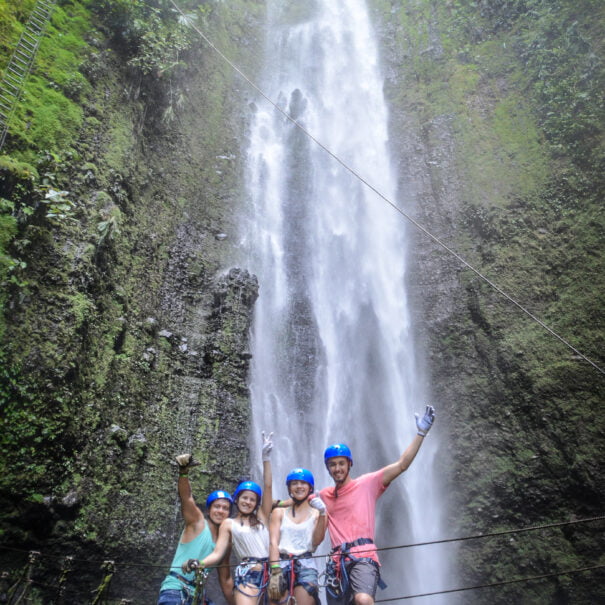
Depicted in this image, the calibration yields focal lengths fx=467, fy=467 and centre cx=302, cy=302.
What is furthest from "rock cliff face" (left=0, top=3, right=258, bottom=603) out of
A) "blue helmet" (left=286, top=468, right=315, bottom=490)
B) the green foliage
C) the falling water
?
"blue helmet" (left=286, top=468, right=315, bottom=490)

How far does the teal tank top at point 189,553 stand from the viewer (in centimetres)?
434

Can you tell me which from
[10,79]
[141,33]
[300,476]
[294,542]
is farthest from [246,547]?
[141,33]

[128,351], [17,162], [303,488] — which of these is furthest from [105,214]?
[303,488]

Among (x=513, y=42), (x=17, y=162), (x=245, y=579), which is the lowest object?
(x=245, y=579)

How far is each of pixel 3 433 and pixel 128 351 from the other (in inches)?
103

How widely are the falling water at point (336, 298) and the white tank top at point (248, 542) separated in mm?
4350

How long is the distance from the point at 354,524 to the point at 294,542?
591mm

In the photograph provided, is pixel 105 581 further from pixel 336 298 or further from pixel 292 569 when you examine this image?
pixel 336 298

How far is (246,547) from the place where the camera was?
14.9 feet

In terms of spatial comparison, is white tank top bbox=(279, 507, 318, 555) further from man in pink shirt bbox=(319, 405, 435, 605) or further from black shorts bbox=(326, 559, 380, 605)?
black shorts bbox=(326, 559, 380, 605)

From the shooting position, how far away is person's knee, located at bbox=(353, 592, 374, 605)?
4.02 meters

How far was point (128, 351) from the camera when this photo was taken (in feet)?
26.7

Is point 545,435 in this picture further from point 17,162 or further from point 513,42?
A: point 513,42

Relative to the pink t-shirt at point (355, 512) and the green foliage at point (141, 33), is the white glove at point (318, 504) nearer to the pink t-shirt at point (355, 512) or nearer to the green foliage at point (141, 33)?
the pink t-shirt at point (355, 512)
